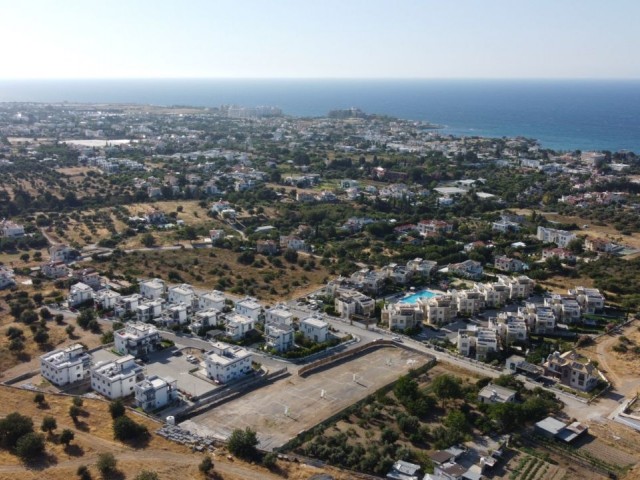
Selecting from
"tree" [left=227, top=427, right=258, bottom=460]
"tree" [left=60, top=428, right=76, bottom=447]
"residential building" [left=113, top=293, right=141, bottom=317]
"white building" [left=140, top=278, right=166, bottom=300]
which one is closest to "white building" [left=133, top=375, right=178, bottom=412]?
"tree" [left=60, top=428, right=76, bottom=447]

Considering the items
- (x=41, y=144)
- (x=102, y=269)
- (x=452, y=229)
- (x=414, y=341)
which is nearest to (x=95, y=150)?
(x=41, y=144)

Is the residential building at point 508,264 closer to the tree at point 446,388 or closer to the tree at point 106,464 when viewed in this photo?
the tree at point 446,388

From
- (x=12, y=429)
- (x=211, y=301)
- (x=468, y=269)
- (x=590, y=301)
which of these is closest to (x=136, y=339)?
(x=211, y=301)

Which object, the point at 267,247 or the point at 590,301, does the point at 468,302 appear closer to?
the point at 590,301

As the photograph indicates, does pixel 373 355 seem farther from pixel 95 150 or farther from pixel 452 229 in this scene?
pixel 95 150

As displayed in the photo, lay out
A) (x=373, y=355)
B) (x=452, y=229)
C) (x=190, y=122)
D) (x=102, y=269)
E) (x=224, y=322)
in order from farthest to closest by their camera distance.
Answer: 1. (x=190, y=122)
2. (x=452, y=229)
3. (x=102, y=269)
4. (x=224, y=322)
5. (x=373, y=355)

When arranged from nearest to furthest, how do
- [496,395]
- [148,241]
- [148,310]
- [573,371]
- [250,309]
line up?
[496,395]
[573,371]
[250,309]
[148,310]
[148,241]

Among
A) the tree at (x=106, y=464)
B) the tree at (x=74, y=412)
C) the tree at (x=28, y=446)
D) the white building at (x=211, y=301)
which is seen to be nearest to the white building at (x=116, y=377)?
the tree at (x=74, y=412)
